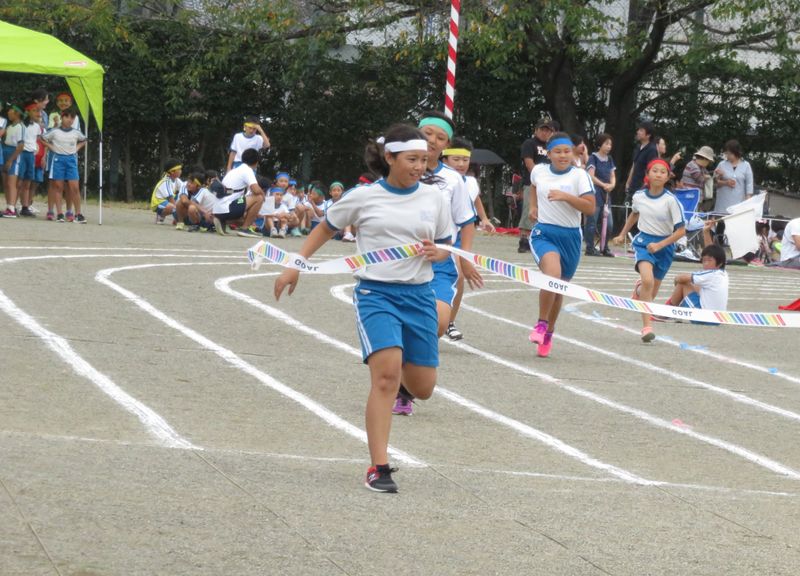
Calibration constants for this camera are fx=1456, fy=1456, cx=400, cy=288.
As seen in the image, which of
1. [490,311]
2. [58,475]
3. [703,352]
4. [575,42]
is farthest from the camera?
[575,42]

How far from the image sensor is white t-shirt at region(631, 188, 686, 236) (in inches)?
537

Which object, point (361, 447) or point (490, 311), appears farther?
point (490, 311)

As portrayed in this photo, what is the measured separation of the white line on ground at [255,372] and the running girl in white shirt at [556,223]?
2.61 meters

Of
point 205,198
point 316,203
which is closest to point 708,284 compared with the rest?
point 205,198

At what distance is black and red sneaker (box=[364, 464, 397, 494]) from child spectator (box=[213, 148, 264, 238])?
15981 millimetres

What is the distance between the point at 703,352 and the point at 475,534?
7528 millimetres

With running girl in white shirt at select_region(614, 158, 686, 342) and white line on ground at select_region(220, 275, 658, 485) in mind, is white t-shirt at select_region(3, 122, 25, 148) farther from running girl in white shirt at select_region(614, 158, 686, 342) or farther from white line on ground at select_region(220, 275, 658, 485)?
running girl in white shirt at select_region(614, 158, 686, 342)

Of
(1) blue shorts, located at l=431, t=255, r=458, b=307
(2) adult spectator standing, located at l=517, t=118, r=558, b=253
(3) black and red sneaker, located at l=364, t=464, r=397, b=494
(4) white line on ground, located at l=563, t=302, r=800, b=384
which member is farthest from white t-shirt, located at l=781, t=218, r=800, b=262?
(3) black and red sneaker, located at l=364, t=464, r=397, b=494

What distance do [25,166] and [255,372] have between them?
13563mm

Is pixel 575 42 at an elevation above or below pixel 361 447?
above

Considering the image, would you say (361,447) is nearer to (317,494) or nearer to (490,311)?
(317,494)

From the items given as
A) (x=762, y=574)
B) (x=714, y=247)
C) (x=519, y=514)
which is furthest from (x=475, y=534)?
(x=714, y=247)

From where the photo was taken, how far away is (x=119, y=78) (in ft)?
98.7

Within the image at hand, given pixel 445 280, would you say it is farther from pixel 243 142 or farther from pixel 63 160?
pixel 243 142
